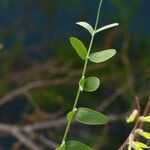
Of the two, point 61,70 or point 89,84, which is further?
point 61,70

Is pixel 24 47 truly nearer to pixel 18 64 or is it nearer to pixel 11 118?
pixel 18 64

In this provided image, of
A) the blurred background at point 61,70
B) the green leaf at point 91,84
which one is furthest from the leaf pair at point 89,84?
the blurred background at point 61,70

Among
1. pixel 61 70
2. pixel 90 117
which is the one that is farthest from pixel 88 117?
pixel 61 70

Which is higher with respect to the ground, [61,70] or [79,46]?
[79,46]

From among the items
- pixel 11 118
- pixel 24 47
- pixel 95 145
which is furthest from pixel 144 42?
pixel 11 118

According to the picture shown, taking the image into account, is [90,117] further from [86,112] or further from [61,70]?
[61,70]

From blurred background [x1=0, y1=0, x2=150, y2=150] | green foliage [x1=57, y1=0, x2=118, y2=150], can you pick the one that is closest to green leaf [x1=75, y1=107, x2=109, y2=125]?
green foliage [x1=57, y1=0, x2=118, y2=150]
